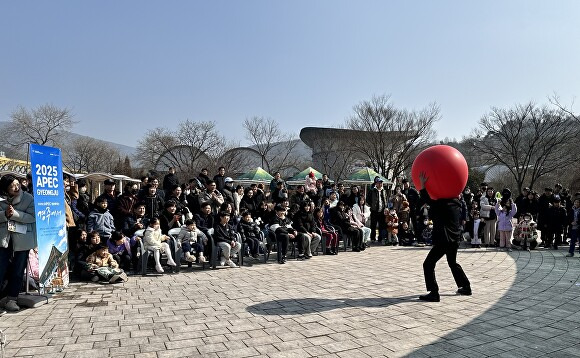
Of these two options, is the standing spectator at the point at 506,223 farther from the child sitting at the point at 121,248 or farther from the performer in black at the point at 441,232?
the child sitting at the point at 121,248

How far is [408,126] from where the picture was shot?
3341cm

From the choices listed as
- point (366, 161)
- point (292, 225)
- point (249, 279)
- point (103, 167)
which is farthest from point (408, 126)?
point (103, 167)

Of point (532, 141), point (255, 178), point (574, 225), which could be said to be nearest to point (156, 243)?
point (574, 225)

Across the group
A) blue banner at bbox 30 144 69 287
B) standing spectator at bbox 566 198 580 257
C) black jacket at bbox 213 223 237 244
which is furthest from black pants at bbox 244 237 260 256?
standing spectator at bbox 566 198 580 257

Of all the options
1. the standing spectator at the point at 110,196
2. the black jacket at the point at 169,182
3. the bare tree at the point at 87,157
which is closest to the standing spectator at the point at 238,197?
the black jacket at the point at 169,182

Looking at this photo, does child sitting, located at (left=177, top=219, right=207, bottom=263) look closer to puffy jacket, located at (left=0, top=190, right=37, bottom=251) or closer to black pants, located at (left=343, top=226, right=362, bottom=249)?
puffy jacket, located at (left=0, top=190, right=37, bottom=251)

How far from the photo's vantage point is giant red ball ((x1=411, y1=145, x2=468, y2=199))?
18.7 ft

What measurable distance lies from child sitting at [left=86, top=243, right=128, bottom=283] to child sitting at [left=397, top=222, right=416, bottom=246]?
29.0 ft

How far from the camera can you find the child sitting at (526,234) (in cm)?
1161

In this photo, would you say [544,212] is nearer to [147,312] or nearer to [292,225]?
[292,225]

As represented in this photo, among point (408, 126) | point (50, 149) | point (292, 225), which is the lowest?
point (292, 225)

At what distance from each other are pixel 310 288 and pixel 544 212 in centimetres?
960

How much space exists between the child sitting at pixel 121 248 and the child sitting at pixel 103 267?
0.18 m

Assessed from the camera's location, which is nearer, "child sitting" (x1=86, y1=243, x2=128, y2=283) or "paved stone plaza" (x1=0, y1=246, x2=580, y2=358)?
"paved stone plaza" (x1=0, y1=246, x2=580, y2=358)
